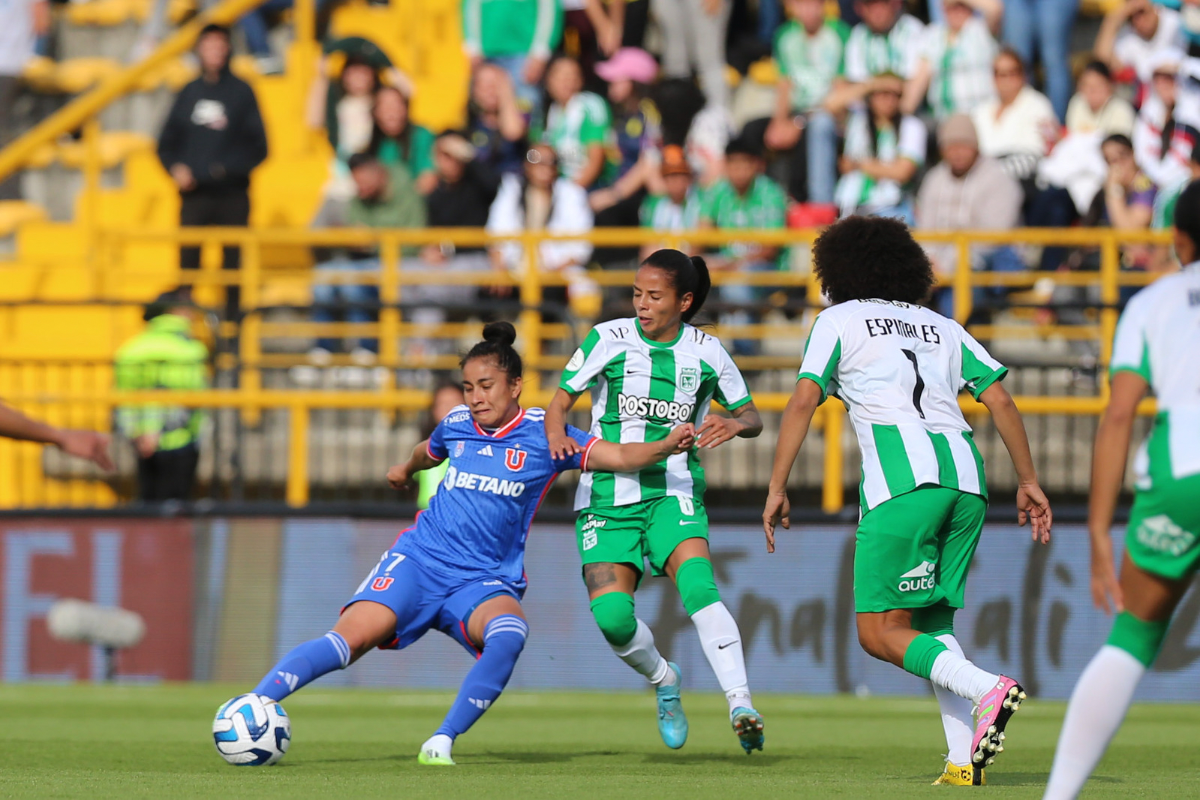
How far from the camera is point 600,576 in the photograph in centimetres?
824

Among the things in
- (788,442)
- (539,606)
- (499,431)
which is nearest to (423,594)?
(499,431)

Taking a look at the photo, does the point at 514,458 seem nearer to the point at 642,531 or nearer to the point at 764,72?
the point at 642,531

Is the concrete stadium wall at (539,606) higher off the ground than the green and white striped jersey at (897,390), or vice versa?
the green and white striped jersey at (897,390)

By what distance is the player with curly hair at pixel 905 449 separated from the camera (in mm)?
7055

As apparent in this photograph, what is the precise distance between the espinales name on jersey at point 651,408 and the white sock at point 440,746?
5.35 ft

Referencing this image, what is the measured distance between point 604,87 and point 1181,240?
1250 centimetres

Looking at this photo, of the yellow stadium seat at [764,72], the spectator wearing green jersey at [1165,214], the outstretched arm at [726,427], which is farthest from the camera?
the yellow stadium seat at [764,72]

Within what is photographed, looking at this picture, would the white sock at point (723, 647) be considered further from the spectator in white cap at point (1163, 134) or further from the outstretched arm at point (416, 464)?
the spectator in white cap at point (1163, 134)

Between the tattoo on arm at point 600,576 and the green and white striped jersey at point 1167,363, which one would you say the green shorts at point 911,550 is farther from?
the green and white striped jersey at point 1167,363

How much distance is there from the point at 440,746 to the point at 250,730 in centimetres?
80

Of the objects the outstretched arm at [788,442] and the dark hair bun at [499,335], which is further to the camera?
the dark hair bun at [499,335]

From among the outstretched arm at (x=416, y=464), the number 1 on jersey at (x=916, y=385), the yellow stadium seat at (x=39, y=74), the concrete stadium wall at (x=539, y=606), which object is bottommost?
the concrete stadium wall at (x=539, y=606)

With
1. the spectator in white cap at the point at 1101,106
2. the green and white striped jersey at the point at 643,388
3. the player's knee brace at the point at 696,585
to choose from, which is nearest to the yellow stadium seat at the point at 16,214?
the spectator in white cap at the point at 1101,106

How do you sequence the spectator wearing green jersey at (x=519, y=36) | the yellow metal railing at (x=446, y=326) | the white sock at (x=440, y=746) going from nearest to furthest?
the white sock at (x=440, y=746)
the yellow metal railing at (x=446, y=326)
the spectator wearing green jersey at (x=519, y=36)
